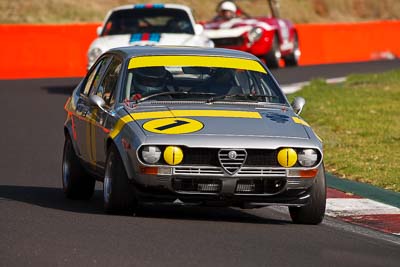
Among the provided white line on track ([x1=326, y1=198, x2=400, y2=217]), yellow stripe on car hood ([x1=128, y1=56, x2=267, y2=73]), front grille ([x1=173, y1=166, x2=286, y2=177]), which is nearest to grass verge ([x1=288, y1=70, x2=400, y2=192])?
white line on track ([x1=326, y1=198, x2=400, y2=217])

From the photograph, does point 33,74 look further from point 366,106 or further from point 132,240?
point 132,240

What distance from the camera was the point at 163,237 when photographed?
9102 millimetres

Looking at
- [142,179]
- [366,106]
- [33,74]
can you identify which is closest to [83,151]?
[142,179]

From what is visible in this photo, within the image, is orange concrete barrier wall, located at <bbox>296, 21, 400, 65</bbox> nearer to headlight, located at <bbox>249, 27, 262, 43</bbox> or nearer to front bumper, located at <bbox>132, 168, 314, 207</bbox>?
headlight, located at <bbox>249, 27, 262, 43</bbox>

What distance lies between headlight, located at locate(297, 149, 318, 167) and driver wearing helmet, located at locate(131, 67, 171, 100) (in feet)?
4.77

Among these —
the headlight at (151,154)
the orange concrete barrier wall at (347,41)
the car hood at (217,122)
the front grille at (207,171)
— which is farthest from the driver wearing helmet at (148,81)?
the orange concrete barrier wall at (347,41)

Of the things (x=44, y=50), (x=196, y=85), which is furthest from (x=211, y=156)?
(x=44, y=50)

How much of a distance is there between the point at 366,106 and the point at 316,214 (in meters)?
11.4

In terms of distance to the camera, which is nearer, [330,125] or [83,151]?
[83,151]

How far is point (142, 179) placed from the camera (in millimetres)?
9664

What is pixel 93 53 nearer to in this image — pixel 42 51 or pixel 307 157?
pixel 42 51

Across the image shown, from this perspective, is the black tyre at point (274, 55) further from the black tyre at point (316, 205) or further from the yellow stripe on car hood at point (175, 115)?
the black tyre at point (316, 205)

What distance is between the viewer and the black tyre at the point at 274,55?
3138 centimetres

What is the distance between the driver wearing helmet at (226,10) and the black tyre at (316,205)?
20.8 m
